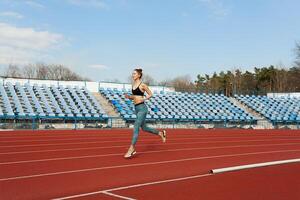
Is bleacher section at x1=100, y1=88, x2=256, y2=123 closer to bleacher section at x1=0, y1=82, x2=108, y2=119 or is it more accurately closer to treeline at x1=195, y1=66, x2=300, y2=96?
bleacher section at x1=0, y1=82, x2=108, y2=119

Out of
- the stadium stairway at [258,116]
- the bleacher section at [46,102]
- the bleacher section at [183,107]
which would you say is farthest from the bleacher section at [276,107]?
the bleacher section at [46,102]

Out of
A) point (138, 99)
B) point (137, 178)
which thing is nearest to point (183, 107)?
point (138, 99)

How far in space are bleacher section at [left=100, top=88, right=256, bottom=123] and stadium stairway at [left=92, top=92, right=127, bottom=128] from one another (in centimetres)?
29

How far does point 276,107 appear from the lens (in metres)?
32.5

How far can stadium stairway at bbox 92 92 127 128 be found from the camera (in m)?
23.9

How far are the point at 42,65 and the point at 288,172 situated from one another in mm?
68533

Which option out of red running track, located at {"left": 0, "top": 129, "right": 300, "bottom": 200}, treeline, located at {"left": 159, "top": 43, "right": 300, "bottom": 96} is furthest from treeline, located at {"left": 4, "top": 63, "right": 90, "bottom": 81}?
red running track, located at {"left": 0, "top": 129, "right": 300, "bottom": 200}

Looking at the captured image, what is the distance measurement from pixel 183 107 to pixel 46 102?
1065 centimetres

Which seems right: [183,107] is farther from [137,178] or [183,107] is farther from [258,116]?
[137,178]

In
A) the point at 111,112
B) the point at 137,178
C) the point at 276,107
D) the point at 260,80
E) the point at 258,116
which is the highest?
the point at 260,80

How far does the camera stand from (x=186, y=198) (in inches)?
179

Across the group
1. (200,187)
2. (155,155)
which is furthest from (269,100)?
(200,187)

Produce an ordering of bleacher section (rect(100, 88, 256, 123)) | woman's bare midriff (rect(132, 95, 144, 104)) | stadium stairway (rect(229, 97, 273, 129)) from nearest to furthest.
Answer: woman's bare midriff (rect(132, 95, 144, 104)) < bleacher section (rect(100, 88, 256, 123)) < stadium stairway (rect(229, 97, 273, 129))

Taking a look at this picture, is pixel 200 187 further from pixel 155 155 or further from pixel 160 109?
pixel 160 109
